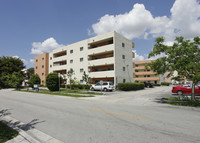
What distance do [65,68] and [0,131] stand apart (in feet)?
115

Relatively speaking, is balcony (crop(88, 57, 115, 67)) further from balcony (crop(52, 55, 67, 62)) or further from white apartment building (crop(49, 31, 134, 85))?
balcony (crop(52, 55, 67, 62))

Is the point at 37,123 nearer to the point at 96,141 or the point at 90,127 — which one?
the point at 90,127

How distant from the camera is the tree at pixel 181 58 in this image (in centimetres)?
938

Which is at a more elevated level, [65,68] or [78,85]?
[65,68]

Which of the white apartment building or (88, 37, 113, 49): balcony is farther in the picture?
(88, 37, 113, 49): balcony

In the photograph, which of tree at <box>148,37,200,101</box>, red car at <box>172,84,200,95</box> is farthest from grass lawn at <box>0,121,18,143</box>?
red car at <box>172,84,200,95</box>

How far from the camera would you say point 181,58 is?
9.45 m

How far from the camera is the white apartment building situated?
27.7 meters

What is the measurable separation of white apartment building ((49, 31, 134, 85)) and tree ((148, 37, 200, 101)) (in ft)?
50.9

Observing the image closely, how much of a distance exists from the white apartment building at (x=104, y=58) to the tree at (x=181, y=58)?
15.5 meters

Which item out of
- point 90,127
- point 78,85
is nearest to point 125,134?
point 90,127

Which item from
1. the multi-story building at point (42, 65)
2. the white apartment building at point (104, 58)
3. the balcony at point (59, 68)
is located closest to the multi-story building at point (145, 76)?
the white apartment building at point (104, 58)

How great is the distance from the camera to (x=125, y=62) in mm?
30719

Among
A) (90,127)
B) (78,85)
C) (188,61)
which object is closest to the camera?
(90,127)
